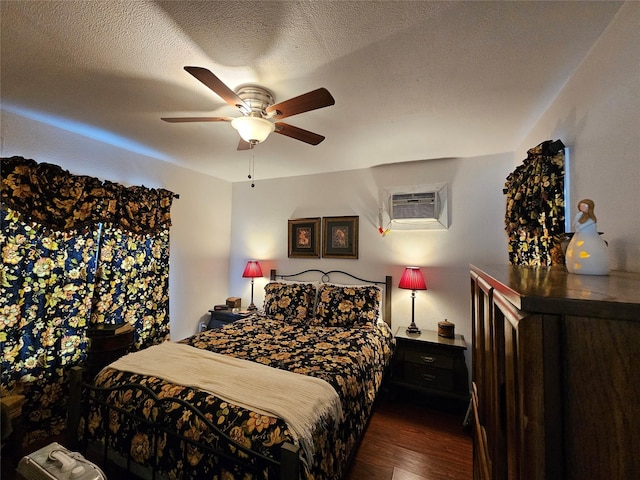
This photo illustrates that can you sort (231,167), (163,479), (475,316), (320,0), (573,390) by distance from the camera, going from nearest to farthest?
(573,390), (320,0), (475,316), (163,479), (231,167)

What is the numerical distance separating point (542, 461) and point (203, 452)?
140cm

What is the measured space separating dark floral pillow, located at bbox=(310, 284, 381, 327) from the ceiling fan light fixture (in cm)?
184

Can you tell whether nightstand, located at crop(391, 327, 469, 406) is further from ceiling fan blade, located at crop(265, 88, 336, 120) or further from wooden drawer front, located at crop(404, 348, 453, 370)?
ceiling fan blade, located at crop(265, 88, 336, 120)

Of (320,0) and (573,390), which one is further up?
(320,0)

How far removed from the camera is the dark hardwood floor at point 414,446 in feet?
5.96

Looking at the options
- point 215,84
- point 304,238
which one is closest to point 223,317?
point 304,238

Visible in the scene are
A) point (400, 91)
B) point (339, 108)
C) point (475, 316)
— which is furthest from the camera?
point (339, 108)

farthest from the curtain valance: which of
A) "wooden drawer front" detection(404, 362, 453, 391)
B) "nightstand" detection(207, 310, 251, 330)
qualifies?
"wooden drawer front" detection(404, 362, 453, 391)

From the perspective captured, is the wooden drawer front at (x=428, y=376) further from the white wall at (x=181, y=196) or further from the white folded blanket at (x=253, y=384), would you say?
the white wall at (x=181, y=196)

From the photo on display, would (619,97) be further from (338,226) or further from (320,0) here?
(338,226)

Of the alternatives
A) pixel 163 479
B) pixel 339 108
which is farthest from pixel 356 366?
pixel 339 108

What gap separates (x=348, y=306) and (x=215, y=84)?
2.22m

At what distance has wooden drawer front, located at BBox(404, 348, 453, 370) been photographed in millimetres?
2459

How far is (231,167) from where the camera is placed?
334 cm
